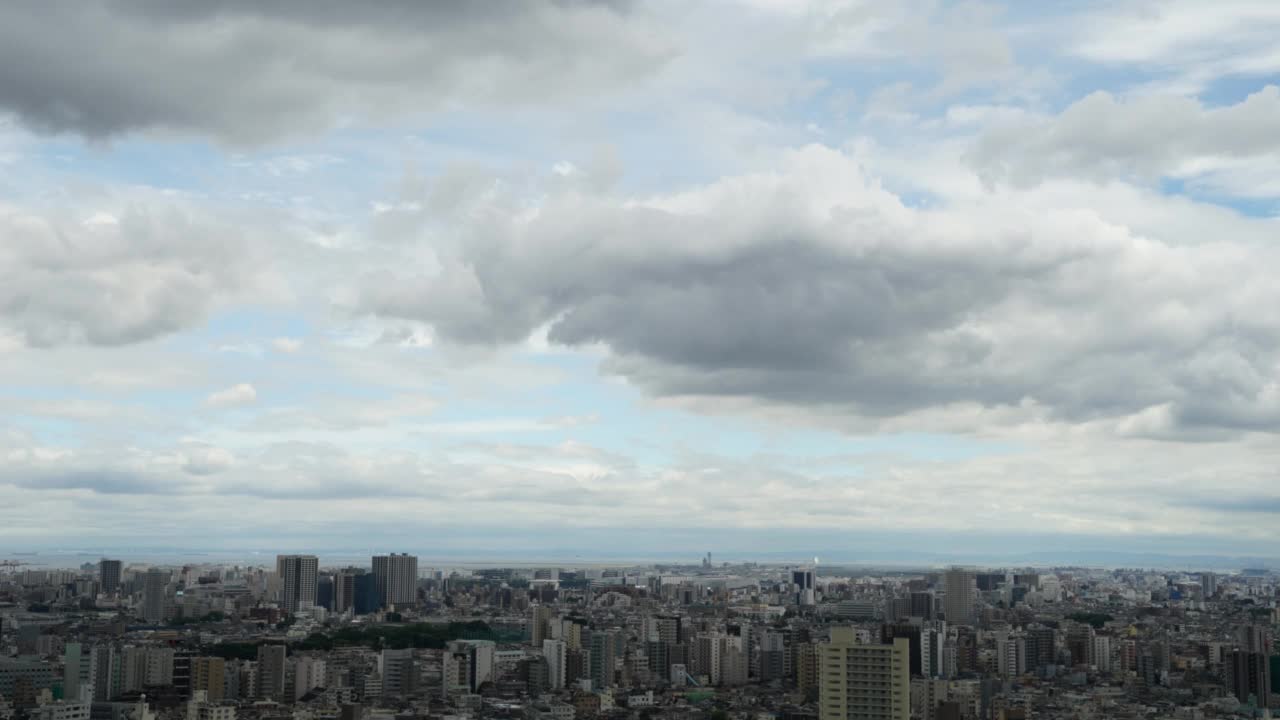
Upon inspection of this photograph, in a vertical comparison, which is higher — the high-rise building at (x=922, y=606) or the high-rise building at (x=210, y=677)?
the high-rise building at (x=922, y=606)

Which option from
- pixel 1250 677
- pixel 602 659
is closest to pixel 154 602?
pixel 602 659

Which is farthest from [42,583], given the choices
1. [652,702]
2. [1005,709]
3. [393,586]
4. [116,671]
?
[1005,709]

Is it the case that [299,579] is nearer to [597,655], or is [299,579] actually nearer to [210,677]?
[597,655]

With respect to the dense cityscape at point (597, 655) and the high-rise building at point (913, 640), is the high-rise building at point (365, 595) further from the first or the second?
the high-rise building at point (913, 640)

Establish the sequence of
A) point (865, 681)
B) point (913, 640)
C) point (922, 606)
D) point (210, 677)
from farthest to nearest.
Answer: point (922, 606) → point (913, 640) → point (210, 677) → point (865, 681)

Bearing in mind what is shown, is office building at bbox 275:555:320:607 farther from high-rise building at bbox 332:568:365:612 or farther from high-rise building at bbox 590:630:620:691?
high-rise building at bbox 590:630:620:691

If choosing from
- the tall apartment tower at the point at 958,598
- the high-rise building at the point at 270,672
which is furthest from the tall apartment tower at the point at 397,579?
the high-rise building at the point at 270,672

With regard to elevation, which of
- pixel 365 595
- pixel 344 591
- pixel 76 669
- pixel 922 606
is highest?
pixel 922 606
